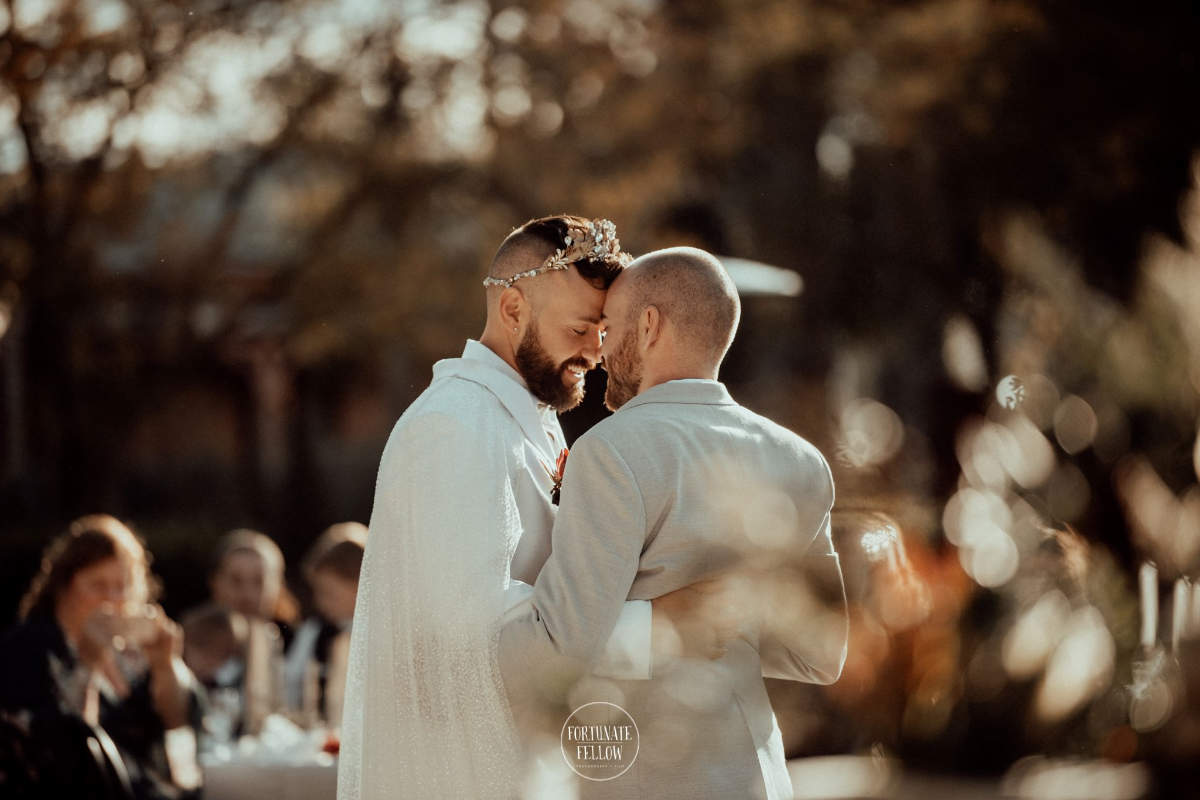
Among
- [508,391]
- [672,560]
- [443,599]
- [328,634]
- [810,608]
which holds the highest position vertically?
[508,391]

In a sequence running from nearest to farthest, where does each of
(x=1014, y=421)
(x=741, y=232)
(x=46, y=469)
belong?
(x=1014, y=421), (x=46, y=469), (x=741, y=232)

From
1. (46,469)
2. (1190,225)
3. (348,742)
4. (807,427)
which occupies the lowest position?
(46,469)

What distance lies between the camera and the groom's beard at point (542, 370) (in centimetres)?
349

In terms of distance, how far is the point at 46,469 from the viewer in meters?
15.7

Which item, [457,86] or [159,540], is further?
[457,86]

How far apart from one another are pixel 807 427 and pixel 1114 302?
8212 millimetres

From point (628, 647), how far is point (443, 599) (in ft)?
1.44

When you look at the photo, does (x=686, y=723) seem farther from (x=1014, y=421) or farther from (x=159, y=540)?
(x=159, y=540)

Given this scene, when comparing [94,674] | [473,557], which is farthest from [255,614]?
[473,557]

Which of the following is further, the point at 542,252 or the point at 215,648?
the point at 215,648

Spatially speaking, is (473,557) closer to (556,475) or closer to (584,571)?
(584,571)


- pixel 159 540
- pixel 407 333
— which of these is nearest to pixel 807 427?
pixel 407 333

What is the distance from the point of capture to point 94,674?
18.1 ft

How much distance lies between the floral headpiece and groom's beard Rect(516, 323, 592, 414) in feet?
0.46
